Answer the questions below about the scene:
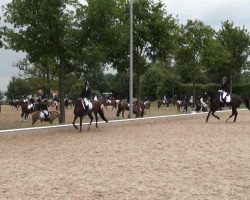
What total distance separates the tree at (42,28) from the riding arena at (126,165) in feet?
30.0

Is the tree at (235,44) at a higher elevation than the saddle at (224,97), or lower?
higher

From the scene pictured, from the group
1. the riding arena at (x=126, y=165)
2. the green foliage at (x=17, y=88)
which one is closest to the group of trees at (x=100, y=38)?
the riding arena at (x=126, y=165)

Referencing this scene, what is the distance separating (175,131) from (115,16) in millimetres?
10067

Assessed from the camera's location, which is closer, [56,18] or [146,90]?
[56,18]

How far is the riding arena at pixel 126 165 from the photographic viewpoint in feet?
28.7

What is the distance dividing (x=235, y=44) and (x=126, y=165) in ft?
147

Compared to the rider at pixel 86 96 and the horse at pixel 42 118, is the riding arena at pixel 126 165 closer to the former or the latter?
the rider at pixel 86 96

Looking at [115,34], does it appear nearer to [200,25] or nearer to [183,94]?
[200,25]

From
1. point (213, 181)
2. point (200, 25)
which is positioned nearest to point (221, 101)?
point (213, 181)

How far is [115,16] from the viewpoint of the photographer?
1127 inches

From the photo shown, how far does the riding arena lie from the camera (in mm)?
8742

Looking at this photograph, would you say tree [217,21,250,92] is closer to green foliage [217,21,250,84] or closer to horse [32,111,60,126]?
green foliage [217,21,250,84]

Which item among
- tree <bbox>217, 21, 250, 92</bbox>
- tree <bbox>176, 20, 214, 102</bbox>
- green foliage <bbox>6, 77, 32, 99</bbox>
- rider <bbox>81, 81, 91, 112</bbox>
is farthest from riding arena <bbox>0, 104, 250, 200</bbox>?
green foliage <bbox>6, 77, 32, 99</bbox>

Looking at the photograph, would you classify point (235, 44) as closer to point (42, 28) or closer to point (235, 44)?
point (235, 44)
